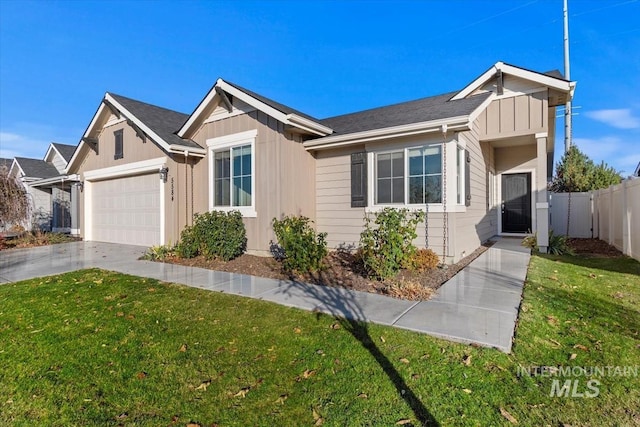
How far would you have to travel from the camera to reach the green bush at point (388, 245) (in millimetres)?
5797

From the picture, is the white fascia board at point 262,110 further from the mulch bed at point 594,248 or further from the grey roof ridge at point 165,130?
the mulch bed at point 594,248

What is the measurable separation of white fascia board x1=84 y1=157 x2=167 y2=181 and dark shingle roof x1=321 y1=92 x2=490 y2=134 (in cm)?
572

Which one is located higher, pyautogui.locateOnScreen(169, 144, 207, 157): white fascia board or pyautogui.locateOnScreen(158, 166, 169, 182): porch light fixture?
pyautogui.locateOnScreen(169, 144, 207, 157): white fascia board

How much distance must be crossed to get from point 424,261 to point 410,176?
2068mm

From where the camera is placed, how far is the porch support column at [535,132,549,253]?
8.66 metres

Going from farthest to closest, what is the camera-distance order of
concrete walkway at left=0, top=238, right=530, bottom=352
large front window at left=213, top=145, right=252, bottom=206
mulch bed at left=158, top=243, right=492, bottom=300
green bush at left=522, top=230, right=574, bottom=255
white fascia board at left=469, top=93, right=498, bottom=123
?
large front window at left=213, top=145, right=252, bottom=206 → green bush at left=522, top=230, right=574, bottom=255 → white fascia board at left=469, top=93, right=498, bottom=123 → mulch bed at left=158, top=243, right=492, bottom=300 → concrete walkway at left=0, top=238, right=530, bottom=352

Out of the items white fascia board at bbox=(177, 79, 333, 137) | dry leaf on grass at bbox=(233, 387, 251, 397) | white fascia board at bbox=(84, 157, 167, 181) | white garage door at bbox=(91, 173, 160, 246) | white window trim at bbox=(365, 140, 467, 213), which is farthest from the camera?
white garage door at bbox=(91, 173, 160, 246)

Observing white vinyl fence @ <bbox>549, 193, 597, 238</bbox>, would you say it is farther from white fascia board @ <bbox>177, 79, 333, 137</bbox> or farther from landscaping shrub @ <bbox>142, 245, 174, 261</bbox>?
landscaping shrub @ <bbox>142, 245, 174, 261</bbox>

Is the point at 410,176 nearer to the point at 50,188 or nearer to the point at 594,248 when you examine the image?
the point at 594,248

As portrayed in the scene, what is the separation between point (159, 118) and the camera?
1160 centimetres

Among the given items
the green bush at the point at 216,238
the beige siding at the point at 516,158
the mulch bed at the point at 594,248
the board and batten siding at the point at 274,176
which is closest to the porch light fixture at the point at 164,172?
the green bush at the point at 216,238

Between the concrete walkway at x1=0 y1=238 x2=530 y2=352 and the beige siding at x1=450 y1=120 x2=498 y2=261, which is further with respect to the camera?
the beige siding at x1=450 y1=120 x2=498 y2=261

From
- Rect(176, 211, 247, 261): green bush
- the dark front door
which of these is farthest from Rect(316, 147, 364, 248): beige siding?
the dark front door

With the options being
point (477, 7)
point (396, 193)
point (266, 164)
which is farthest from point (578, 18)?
point (266, 164)
